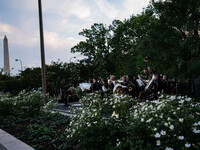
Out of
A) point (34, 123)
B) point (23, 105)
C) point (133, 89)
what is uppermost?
point (133, 89)

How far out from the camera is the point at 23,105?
887cm

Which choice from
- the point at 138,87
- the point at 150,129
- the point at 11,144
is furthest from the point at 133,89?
the point at 150,129

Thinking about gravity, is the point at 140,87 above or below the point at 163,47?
below

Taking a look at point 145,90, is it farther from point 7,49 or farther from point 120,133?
point 7,49

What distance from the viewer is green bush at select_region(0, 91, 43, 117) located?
8.80 metres

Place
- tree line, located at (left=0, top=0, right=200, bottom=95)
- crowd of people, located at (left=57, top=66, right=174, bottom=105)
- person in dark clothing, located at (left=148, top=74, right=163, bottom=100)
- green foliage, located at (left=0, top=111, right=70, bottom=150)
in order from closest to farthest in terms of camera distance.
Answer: green foliage, located at (left=0, top=111, right=70, bottom=150)
crowd of people, located at (left=57, top=66, right=174, bottom=105)
person in dark clothing, located at (left=148, top=74, right=163, bottom=100)
tree line, located at (left=0, top=0, right=200, bottom=95)

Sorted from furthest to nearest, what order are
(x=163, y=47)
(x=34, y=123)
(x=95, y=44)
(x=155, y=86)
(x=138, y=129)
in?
(x=95, y=44)
(x=163, y=47)
(x=155, y=86)
(x=34, y=123)
(x=138, y=129)

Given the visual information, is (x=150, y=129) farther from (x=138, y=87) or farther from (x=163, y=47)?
(x=163, y=47)

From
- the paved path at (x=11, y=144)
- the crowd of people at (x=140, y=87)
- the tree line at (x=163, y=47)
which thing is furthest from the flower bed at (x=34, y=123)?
the tree line at (x=163, y=47)

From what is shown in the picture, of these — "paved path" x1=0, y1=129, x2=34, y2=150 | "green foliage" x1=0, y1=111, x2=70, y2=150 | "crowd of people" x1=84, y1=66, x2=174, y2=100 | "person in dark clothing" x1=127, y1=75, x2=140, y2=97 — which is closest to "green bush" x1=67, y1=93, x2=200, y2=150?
"green foliage" x1=0, y1=111, x2=70, y2=150

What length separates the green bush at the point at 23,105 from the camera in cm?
880

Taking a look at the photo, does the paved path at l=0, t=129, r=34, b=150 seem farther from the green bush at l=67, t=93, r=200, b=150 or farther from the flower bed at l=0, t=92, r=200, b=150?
the green bush at l=67, t=93, r=200, b=150

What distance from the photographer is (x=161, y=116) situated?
312cm

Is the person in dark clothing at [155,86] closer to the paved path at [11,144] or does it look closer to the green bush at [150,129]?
the green bush at [150,129]
